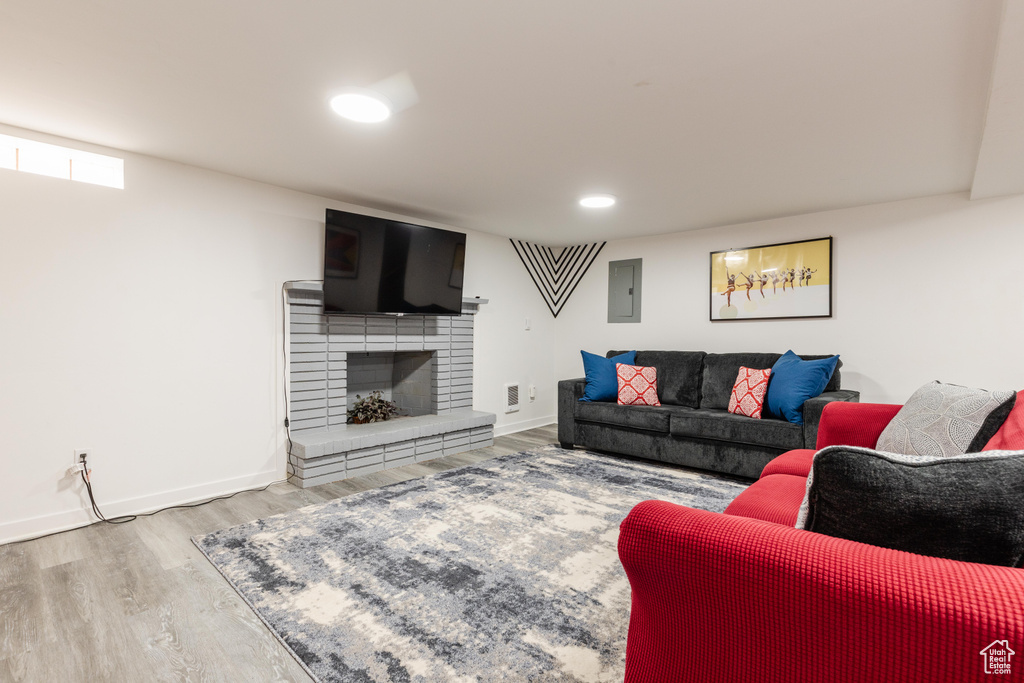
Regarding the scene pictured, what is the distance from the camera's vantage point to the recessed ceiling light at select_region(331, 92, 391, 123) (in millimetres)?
2184

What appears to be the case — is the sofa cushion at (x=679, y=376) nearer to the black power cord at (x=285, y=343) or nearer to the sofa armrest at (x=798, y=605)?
the black power cord at (x=285, y=343)

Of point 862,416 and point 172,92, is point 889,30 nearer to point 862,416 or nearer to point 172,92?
point 862,416

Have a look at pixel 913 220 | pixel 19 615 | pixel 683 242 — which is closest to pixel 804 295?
pixel 913 220

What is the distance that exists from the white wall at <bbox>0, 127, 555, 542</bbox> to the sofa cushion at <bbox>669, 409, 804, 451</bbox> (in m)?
3.05

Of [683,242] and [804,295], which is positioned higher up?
[683,242]

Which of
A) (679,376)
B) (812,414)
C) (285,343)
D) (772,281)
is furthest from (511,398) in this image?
(812,414)

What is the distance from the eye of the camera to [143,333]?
118 inches

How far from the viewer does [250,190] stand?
11.3ft

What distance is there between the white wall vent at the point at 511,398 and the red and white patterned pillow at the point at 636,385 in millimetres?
1312

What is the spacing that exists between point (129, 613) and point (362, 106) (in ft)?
7.51

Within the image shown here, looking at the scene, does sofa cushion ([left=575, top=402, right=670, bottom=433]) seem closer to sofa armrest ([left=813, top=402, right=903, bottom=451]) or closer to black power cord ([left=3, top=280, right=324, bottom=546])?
sofa armrest ([left=813, top=402, right=903, bottom=451])

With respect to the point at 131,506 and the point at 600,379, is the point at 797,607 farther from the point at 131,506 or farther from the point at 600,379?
the point at 600,379

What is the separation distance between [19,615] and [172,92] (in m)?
2.18

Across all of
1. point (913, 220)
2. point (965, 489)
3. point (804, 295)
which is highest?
point (913, 220)
